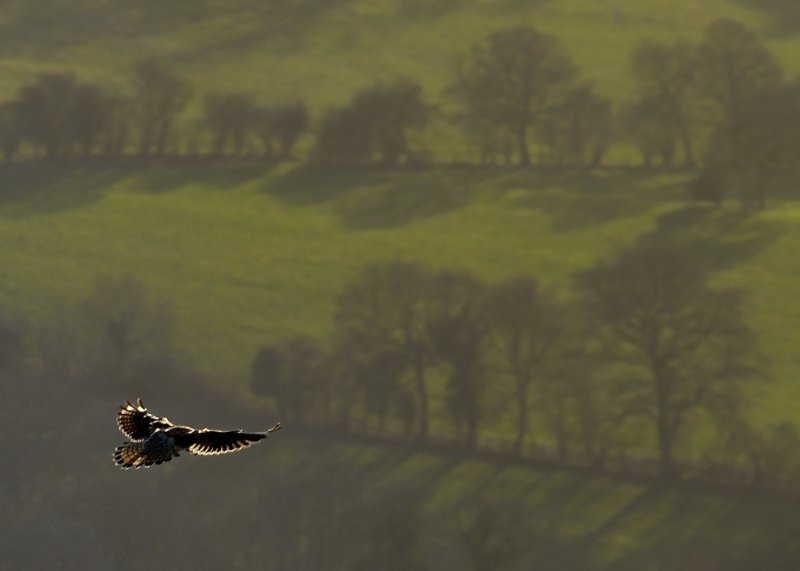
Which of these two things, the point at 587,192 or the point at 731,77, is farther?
the point at 731,77

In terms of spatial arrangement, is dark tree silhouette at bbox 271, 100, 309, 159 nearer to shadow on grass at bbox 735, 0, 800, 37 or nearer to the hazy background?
the hazy background

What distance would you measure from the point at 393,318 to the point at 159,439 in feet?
273

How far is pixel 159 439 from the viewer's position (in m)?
26.8

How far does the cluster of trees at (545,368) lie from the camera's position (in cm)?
10012

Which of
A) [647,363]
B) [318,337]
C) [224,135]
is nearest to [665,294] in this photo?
[647,363]

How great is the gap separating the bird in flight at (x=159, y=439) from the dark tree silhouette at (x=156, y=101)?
335ft

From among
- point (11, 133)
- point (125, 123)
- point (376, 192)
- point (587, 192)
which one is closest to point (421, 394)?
point (376, 192)

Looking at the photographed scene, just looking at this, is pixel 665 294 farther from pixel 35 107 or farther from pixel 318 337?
pixel 35 107

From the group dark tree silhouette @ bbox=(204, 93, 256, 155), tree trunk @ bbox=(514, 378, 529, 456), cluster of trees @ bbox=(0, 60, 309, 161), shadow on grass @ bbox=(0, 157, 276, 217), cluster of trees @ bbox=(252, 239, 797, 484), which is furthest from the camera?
dark tree silhouette @ bbox=(204, 93, 256, 155)

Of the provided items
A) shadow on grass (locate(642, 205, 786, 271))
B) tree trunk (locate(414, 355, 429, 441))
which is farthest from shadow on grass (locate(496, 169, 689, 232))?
tree trunk (locate(414, 355, 429, 441))

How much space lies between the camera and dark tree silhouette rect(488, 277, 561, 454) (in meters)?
104

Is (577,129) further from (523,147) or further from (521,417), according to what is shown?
(521,417)

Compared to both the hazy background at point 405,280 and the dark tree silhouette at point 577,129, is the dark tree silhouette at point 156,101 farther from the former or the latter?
the dark tree silhouette at point 577,129

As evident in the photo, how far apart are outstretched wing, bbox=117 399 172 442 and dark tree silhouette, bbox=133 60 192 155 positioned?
334 ft
